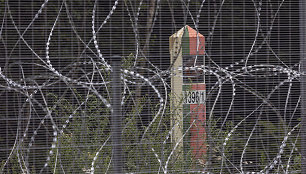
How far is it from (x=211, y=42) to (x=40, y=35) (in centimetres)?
121

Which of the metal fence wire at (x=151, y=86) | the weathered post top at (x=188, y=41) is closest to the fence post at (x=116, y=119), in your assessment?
the metal fence wire at (x=151, y=86)

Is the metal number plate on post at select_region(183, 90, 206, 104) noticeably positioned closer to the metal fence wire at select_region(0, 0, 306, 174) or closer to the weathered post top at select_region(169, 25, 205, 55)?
the metal fence wire at select_region(0, 0, 306, 174)

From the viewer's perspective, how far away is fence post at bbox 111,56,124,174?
124 inches

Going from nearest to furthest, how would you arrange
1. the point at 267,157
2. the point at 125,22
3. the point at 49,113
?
the point at 49,113, the point at 125,22, the point at 267,157

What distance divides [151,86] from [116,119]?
1.12 feet

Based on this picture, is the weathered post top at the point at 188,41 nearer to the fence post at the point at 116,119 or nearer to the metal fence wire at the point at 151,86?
the metal fence wire at the point at 151,86

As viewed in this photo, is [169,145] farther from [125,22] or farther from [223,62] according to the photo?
[125,22]

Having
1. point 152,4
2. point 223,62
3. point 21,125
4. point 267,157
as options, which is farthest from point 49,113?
point 267,157

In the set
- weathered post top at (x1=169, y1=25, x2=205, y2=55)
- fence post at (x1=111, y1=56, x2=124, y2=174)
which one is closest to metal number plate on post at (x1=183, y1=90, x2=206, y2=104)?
weathered post top at (x1=169, y1=25, x2=205, y2=55)

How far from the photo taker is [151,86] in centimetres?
328

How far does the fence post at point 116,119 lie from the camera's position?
10.3ft

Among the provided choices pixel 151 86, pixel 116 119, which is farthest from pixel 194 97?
pixel 116 119

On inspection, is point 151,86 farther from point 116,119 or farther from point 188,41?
point 188,41

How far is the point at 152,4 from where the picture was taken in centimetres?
338
